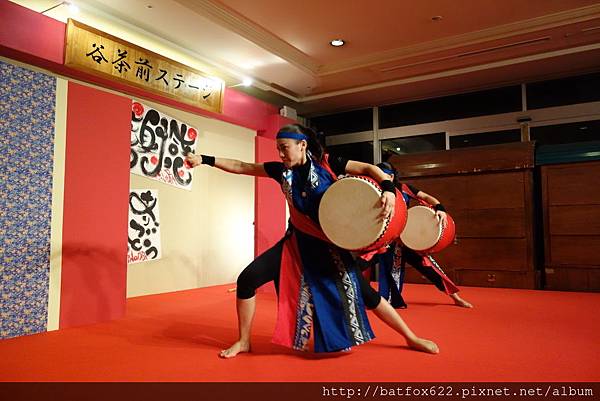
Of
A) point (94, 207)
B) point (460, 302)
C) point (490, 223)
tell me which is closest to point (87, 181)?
point (94, 207)

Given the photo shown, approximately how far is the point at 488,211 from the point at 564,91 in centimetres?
176

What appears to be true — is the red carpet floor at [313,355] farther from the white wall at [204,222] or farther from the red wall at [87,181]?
the white wall at [204,222]

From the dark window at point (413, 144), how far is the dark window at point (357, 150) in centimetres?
24

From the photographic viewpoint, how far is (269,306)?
3.99 m

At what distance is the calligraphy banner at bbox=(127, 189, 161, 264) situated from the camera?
184 inches

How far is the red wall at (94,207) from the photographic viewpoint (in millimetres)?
3031

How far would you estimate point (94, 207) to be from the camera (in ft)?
10.4

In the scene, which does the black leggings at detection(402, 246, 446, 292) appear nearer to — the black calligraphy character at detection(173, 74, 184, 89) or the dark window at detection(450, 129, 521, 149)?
the black calligraphy character at detection(173, 74, 184, 89)

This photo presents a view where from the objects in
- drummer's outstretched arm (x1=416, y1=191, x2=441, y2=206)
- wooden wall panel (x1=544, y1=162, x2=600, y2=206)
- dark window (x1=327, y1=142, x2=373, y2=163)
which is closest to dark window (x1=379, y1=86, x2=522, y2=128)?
dark window (x1=327, y1=142, x2=373, y2=163)

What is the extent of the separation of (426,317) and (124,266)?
7.47 feet

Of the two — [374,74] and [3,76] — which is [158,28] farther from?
[374,74]

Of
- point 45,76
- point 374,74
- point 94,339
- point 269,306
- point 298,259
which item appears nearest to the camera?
point 298,259

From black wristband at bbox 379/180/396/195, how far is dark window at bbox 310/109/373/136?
497 centimetres
